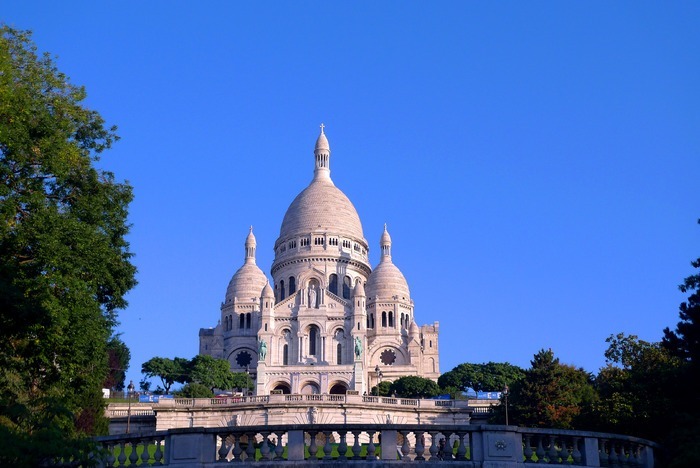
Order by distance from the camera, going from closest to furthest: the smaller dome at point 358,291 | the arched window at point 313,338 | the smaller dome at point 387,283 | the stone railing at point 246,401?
the stone railing at point 246,401 → the arched window at point 313,338 → the smaller dome at point 358,291 → the smaller dome at point 387,283

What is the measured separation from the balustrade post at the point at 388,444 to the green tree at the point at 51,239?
6.96 meters

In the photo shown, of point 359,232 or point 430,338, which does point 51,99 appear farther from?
point 359,232

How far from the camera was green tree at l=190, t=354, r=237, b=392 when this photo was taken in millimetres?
92231

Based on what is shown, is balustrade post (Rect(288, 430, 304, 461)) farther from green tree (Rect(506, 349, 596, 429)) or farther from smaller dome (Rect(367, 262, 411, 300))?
smaller dome (Rect(367, 262, 411, 300))

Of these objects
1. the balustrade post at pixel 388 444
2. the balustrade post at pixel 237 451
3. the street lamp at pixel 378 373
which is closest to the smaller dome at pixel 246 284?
the street lamp at pixel 378 373

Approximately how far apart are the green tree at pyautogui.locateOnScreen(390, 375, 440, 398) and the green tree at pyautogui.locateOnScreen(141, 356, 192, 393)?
22236 millimetres

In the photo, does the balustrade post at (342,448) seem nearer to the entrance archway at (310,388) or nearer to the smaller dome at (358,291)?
the entrance archway at (310,388)

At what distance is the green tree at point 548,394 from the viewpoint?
48.5 m

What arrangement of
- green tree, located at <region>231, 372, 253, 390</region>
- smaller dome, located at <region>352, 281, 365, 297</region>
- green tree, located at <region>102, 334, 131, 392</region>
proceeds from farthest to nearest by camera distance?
smaller dome, located at <region>352, 281, 365, 297</region> → green tree, located at <region>231, 372, 253, 390</region> → green tree, located at <region>102, 334, 131, 392</region>

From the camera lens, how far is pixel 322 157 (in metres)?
133

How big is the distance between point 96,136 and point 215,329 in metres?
89.1

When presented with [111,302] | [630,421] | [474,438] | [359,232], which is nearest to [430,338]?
[359,232]

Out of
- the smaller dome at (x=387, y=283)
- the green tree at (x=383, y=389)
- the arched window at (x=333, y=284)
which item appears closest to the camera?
the green tree at (x=383, y=389)

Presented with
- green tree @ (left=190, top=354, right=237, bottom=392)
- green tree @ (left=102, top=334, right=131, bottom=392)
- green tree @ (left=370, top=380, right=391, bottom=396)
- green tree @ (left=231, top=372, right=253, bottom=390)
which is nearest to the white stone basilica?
green tree @ (left=231, top=372, right=253, bottom=390)
